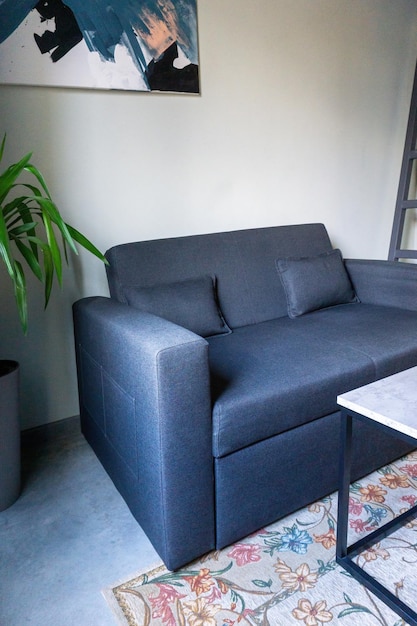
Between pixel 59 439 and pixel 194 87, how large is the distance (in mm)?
1677

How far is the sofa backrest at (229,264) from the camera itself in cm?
178

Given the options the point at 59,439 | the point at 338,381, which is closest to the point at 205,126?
the point at 338,381

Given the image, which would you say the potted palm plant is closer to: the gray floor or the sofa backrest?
the gray floor

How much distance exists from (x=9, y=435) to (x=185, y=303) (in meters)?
0.77

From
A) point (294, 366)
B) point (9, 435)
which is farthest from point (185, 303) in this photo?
point (9, 435)

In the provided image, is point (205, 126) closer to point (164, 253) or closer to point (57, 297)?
point (164, 253)

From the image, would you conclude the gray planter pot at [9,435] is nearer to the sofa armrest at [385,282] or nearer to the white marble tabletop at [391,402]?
the white marble tabletop at [391,402]

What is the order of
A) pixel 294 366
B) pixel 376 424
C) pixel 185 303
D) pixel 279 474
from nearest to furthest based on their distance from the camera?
pixel 376 424
pixel 279 474
pixel 294 366
pixel 185 303

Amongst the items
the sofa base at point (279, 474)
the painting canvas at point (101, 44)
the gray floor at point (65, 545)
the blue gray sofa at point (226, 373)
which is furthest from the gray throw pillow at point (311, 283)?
the gray floor at point (65, 545)

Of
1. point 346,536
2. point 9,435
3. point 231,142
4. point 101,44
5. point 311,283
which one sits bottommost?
point 346,536

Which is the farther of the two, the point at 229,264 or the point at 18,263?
the point at 229,264

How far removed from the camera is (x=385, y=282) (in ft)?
7.16

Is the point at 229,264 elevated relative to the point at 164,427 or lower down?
elevated

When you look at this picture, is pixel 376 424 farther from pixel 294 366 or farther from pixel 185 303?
pixel 185 303
